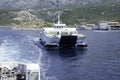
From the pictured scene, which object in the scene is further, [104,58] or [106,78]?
[104,58]

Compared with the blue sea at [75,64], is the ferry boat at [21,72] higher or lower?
higher

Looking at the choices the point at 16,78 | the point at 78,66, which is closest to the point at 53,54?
the point at 78,66

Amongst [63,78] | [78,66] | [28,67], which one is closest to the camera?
[28,67]

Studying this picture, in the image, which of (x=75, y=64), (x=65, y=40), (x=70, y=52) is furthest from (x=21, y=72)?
(x=65, y=40)

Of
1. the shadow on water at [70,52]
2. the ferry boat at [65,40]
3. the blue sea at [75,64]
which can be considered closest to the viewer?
the blue sea at [75,64]

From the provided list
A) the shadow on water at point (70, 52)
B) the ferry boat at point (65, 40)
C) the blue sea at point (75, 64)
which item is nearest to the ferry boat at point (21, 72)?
the blue sea at point (75, 64)

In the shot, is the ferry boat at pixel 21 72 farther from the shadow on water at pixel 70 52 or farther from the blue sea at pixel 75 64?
the shadow on water at pixel 70 52

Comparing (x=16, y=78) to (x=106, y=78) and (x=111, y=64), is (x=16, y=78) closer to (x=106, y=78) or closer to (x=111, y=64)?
(x=106, y=78)

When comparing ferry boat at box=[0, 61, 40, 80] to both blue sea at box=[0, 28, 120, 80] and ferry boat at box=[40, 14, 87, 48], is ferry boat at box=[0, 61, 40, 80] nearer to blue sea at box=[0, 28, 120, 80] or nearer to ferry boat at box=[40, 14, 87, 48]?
blue sea at box=[0, 28, 120, 80]

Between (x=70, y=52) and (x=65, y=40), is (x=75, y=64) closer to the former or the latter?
(x=70, y=52)

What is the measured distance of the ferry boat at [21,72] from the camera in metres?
42.4

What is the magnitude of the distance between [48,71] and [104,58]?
3008 cm

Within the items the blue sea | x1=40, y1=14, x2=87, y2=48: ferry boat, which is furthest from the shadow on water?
x1=40, y1=14, x2=87, y2=48: ferry boat

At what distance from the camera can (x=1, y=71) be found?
44.3 metres
